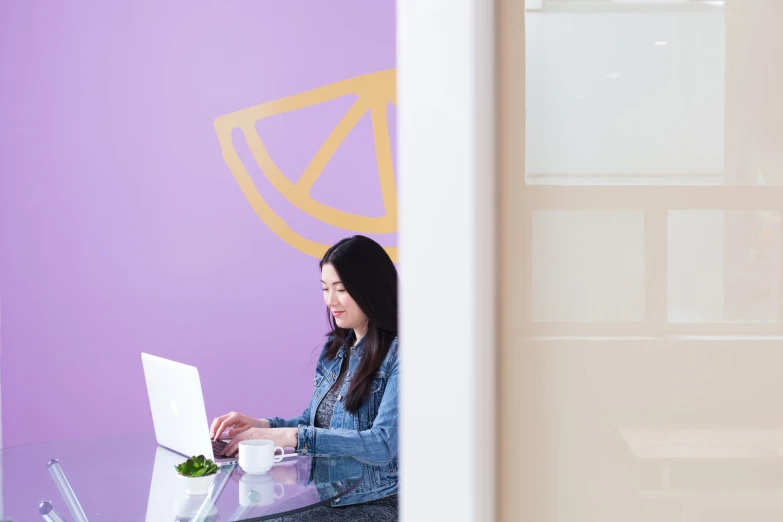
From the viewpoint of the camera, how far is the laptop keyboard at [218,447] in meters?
2.27

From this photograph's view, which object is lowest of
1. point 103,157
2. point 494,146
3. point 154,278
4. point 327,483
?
point 327,483

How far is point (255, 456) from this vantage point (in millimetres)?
2072

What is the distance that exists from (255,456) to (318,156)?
5.53 ft

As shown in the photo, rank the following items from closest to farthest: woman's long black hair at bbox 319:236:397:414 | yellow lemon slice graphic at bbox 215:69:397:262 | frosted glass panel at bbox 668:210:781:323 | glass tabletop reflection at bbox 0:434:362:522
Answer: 1. frosted glass panel at bbox 668:210:781:323
2. glass tabletop reflection at bbox 0:434:362:522
3. woman's long black hair at bbox 319:236:397:414
4. yellow lemon slice graphic at bbox 215:69:397:262

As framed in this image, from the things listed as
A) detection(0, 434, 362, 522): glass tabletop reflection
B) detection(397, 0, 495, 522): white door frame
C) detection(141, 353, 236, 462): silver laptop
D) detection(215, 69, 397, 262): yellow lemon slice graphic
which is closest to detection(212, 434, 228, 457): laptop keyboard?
detection(141, 353, 236, 462): silver laptop

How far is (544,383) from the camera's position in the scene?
1.35 feet

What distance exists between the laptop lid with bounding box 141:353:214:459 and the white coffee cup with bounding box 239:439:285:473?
0.28ft

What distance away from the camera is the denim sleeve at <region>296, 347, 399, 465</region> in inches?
89.0

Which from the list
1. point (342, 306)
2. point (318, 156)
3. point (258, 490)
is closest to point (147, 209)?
point (318, 156)

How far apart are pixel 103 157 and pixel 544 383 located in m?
3.43

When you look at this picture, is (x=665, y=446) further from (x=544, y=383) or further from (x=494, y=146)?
(x=494, y=146)

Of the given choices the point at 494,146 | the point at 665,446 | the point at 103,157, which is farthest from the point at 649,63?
the point at 103,157

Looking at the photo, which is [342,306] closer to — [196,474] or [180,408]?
[180,408]

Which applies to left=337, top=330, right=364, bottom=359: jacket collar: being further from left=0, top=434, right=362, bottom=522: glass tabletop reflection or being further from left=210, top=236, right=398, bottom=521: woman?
left=0, top=434, right=362, bottom=522: glass tabletop reflection
